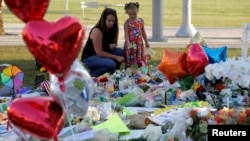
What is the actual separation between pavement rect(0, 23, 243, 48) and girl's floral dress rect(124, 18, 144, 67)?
523 centimetres

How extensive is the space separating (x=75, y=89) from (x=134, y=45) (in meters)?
5.83

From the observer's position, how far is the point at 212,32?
18.3m

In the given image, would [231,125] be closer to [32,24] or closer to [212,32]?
[32,24]

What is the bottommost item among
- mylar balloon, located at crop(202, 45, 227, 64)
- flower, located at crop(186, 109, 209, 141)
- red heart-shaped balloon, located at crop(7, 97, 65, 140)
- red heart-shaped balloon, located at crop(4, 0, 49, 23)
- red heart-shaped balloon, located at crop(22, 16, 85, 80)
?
flower, located at crop(186, 109, 209, 141)

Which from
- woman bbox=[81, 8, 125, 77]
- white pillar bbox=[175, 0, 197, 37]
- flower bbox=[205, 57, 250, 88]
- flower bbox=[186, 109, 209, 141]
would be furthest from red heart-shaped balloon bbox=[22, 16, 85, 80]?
white pillar bbox=[175, 0, 197, 37]

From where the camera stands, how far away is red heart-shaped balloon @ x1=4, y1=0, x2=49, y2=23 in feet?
9.84

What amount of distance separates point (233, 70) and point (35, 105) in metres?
2.67

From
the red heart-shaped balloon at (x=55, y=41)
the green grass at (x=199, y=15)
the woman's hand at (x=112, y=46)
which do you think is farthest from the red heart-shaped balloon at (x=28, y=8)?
the green grass at (x=199, y=15)

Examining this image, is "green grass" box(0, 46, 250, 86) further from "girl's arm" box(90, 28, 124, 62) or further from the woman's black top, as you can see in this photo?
"girl's arm" box(90, 28, 124, 62)

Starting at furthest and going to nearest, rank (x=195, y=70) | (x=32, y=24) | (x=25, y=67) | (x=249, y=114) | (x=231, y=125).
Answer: (x=25, y=67)
(x=195, y=70)
(x=249, y=114)
(x=231, y=125)
(x=32, y=24)

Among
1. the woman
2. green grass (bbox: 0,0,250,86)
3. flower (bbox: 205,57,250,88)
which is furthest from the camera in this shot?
green grass (bbox: 0,0,250,86)

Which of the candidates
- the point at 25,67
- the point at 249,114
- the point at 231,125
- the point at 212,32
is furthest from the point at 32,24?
the point at 212,32

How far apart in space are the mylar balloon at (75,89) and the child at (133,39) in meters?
5.63

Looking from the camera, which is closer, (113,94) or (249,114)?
(249,114)
